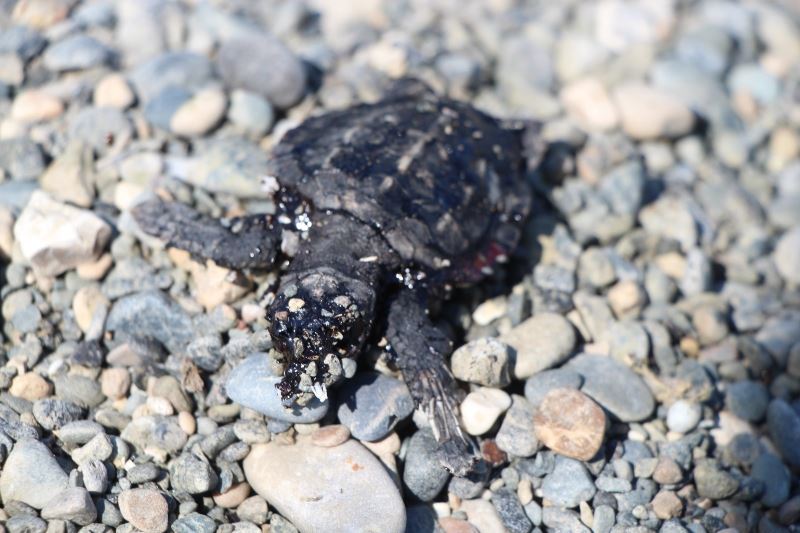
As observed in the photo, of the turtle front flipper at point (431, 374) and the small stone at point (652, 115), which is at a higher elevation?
the small stone at point (652, 115)

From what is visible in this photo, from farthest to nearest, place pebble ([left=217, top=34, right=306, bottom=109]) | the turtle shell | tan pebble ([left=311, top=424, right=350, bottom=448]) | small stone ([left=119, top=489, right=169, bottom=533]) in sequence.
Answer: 1. pebble ([left=217, top=34, right=306, bottom=109])
2. the turtle shell
3. tan pebble ([left=311, top=424, right=350, bottom=448])
4. small stone ([left=119, top=489, right=169, bottom=533])

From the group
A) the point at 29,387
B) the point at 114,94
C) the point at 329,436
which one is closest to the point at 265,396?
the point at 329,436

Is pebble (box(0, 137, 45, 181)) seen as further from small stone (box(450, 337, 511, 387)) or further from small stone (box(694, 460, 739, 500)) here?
small stone (box(694, 460, 739, 500))

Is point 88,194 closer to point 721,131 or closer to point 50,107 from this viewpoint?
point 50,107

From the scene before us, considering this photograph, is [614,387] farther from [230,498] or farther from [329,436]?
[230,498]

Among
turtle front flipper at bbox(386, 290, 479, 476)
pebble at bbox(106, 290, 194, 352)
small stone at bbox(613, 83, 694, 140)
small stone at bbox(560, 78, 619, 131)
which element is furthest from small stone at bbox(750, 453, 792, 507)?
pebble at bbox(106, 290, 194, 352)

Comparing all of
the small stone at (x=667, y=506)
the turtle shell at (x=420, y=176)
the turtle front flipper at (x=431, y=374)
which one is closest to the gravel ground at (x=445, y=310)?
the small stone at (x=667, y=506)

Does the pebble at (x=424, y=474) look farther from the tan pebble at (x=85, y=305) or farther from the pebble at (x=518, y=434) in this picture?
the tan pebble at (x=85, y=305)
